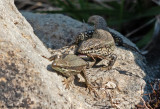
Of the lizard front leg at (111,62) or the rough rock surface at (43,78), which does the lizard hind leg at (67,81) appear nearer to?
the rough rock surface at (43,78)

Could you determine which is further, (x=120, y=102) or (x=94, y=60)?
(x=94, y=60)

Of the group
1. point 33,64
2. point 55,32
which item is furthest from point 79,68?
point 55,32

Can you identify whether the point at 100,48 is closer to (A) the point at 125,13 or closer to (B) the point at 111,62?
(B) the point at 111,62

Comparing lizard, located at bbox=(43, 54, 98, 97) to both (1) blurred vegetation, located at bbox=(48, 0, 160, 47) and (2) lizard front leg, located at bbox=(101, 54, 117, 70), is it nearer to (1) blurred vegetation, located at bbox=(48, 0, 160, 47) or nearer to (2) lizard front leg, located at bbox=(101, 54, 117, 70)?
(2) lizard front leg, located at bbox=(101, 54, 117, 70)

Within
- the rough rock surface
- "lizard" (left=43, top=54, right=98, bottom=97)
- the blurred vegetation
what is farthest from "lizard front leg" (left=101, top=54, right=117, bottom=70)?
the blurred vegetation

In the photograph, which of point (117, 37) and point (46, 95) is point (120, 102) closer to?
point (46, 95)

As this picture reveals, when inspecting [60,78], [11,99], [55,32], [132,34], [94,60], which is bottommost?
[11,99]
